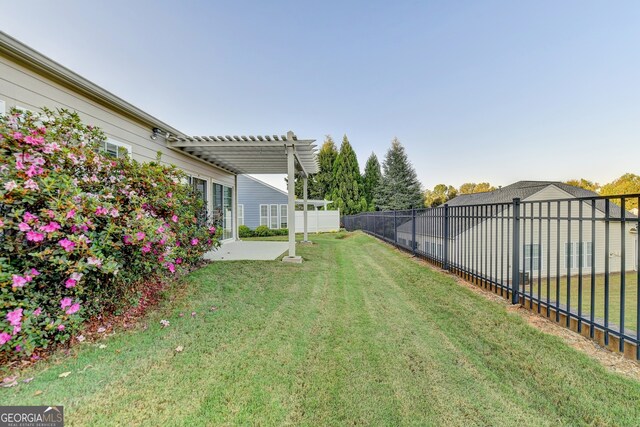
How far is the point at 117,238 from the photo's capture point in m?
2.80

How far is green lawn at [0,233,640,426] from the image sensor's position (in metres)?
1.74

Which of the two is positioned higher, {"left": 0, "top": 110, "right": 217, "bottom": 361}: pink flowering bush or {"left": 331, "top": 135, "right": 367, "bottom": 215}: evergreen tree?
{"left": 331, "top": 135, "right": 367, "bottom": 215}: evergreen tree

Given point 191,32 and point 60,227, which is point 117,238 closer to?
point 60,227

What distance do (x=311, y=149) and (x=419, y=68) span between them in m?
7.73

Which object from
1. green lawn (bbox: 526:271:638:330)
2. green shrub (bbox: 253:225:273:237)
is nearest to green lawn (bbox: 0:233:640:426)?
green lawn (bbox: 526:271:638:330)

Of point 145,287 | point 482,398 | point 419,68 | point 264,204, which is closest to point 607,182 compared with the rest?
point 419,68

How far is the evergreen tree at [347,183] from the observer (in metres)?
28.6

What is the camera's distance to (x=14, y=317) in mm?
2047

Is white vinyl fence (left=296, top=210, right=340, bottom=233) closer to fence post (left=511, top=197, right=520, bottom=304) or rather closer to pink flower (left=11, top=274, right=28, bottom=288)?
fence post (left=511, top=197, right=520, bottom=304)

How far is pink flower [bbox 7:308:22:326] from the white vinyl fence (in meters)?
17.4

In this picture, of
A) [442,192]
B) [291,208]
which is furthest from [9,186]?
[442,192]

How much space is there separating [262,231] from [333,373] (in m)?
15.1

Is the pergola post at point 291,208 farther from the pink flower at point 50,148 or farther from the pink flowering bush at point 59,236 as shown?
the pink flower at point 50,148

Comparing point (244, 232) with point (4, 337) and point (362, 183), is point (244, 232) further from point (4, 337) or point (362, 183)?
point (362, 183)
